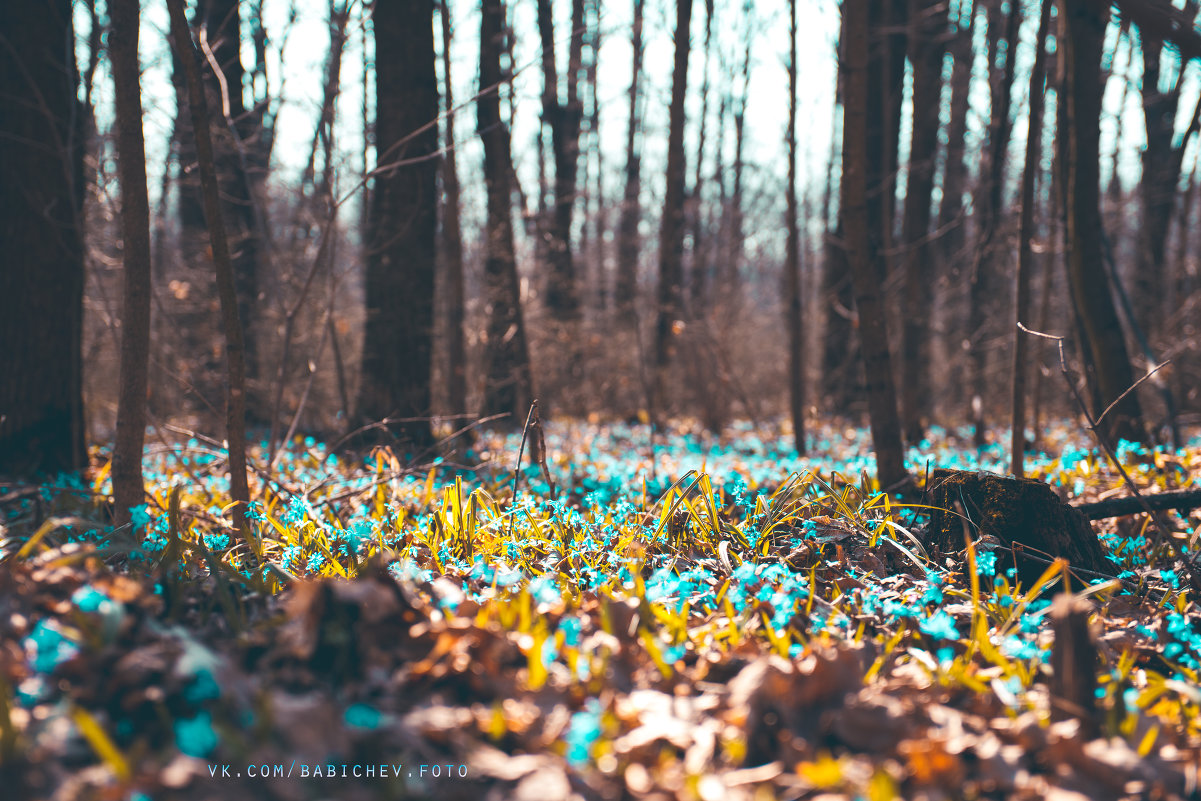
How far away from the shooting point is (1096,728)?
5.83 ft

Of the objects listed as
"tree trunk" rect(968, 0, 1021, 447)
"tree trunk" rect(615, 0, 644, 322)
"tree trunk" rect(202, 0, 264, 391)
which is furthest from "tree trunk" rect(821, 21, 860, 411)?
"tree trunk" rect(202, 0, 264, 391)

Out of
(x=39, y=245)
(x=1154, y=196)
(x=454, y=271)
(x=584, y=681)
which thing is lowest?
(x=584, y=681)

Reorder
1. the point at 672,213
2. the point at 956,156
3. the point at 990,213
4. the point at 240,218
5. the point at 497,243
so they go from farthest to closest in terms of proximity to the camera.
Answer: the point at 956,156
the point at 672,213
the point at 497,243
the point at 240,218
the point at 990,213

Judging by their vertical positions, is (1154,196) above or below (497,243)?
above

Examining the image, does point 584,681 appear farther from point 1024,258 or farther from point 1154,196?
point 1154,196

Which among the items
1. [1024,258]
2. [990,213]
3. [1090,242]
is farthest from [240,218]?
[1090,242]

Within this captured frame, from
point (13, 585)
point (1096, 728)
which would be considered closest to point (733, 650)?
point (1096, 728)

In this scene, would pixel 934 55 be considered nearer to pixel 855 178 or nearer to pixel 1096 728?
pixel 855 178

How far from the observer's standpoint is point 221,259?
3.50 metres

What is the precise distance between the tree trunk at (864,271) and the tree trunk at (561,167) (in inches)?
298

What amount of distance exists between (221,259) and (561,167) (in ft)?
38.0

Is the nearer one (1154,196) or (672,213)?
(672,213)

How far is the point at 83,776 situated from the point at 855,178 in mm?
4543

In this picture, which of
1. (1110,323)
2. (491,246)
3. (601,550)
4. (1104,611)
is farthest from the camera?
(491,246)
